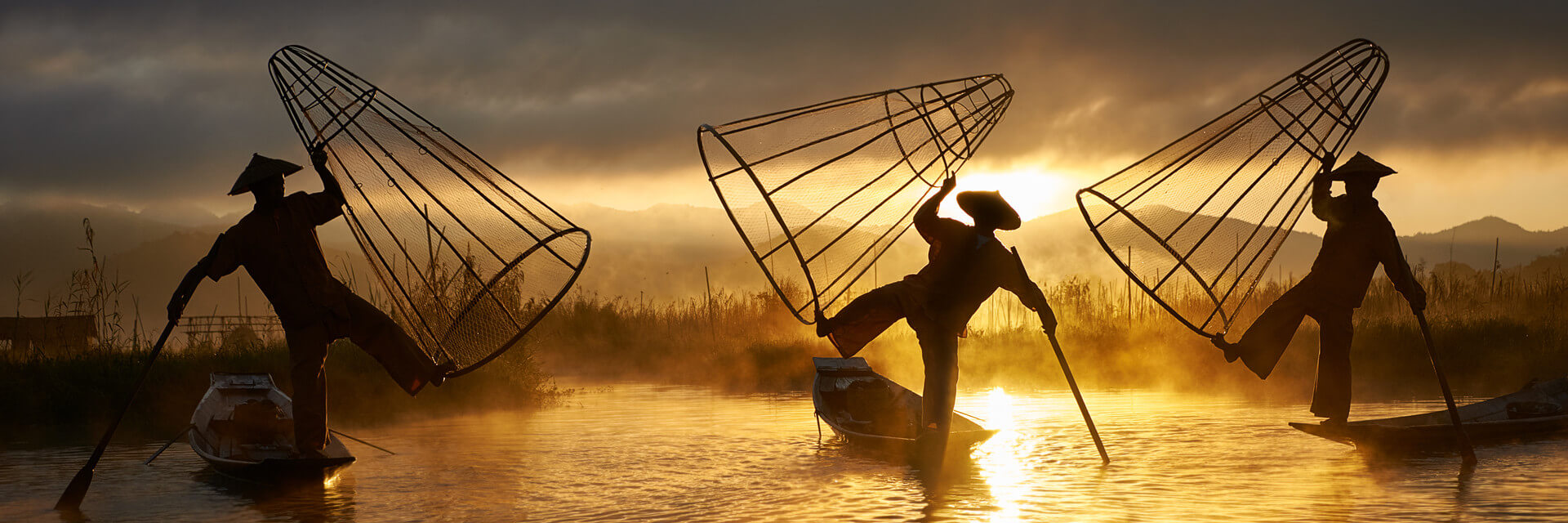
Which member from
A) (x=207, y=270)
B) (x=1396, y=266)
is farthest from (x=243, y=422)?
(x=1396, y=266)

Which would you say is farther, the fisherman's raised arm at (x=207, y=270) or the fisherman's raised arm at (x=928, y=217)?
the fisherman's raised arm at (x=928, y=217)

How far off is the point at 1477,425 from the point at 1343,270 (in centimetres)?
150

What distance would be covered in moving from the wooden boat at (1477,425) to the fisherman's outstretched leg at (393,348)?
216 inches

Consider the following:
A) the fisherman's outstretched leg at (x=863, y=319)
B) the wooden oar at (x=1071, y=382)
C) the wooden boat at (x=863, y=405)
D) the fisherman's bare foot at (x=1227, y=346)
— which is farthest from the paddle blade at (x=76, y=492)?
the fisherman's bare foot at (x=1227, y=346)

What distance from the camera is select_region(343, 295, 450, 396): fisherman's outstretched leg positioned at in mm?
7562

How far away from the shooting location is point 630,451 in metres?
9.23

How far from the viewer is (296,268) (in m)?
7.27

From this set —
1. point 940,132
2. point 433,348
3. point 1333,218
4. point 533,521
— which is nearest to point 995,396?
point 940,132

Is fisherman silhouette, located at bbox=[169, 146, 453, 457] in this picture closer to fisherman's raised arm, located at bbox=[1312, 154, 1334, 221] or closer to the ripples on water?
the ripples on water

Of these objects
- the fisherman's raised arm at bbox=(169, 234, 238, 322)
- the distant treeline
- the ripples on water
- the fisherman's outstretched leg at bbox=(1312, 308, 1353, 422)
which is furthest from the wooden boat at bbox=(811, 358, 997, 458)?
the distant treeline

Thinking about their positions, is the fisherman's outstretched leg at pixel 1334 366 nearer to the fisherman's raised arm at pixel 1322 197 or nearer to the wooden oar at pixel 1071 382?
the fisherman's raised arm at pixel 1322 197

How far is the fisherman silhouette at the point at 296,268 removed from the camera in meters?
7.17

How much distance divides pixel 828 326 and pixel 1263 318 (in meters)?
2.99

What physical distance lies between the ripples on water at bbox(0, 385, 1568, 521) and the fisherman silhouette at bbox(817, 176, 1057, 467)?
547 millimetres
